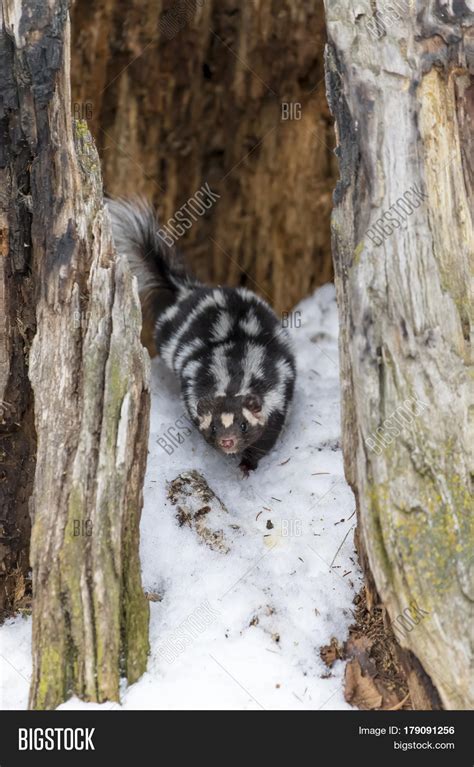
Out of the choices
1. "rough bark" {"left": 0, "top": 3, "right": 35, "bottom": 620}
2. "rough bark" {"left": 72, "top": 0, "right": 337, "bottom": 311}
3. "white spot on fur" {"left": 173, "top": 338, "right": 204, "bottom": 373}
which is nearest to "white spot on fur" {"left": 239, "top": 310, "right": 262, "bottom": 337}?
"white spot on fur" {"left": 173, "top": 338, "right": 204, "bottom": 373}

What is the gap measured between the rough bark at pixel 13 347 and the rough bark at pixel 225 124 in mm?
2394

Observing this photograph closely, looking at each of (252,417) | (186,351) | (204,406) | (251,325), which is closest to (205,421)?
(204,406)

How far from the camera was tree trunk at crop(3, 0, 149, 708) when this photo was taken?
3598 millimetres

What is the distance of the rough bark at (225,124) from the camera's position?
6.06m

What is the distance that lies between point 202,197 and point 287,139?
743 mm

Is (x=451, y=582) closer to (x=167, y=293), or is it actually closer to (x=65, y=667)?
(x=65, y=667)

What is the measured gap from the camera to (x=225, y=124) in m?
6.48

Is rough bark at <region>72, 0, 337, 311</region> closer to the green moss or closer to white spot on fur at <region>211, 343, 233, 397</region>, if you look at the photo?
white spot on fur at <region>211, 343, 233, 397</region>

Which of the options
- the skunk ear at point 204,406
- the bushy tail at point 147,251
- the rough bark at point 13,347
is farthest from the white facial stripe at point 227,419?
the rough bark at point 13,347

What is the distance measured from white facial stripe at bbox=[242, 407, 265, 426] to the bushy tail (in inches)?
51.4

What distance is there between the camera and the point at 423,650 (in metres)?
3.44

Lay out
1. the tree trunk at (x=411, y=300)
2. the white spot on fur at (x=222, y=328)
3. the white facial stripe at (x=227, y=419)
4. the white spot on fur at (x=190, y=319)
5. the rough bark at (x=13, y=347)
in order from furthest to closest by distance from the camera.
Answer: the white spot on fur at (x=190, y=319) → the white spot on fur at (x=222, y=328) → the white facial stripe at (x=227, y=419) → the rough bark at (x=13, y=347) → the tree trunk at (x=411, y=300)

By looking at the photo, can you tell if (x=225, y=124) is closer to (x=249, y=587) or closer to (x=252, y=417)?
(x=252, y=417)

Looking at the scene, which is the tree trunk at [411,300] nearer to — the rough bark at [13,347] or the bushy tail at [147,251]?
the rough bark at [13,347]
